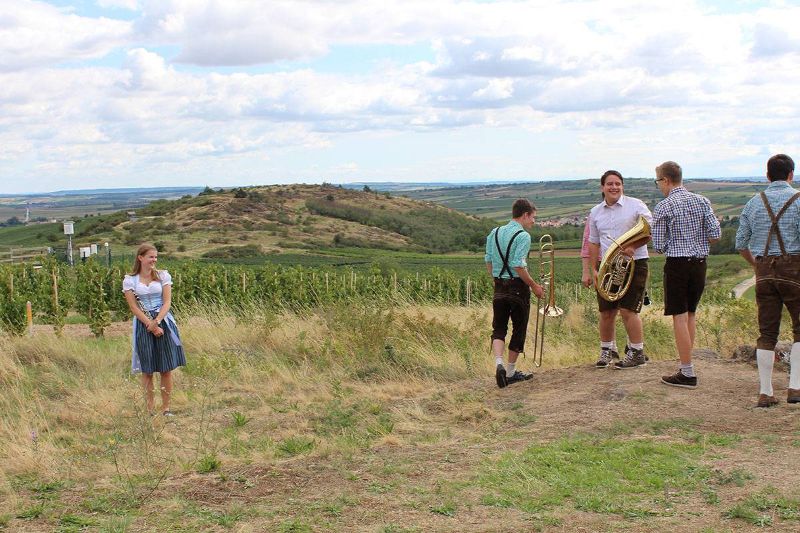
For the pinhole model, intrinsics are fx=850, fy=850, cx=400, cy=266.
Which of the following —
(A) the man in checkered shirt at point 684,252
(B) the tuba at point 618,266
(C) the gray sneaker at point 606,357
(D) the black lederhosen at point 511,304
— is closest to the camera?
(A) the man in checkered shirt at point 684,252

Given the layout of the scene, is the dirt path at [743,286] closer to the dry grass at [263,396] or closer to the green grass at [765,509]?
the dry grass at [263,396]

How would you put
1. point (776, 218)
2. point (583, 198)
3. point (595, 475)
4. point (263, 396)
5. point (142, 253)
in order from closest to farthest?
point (595, 475)
point (776, 218)
point (142, 253)
point (263, 396)
point (583, 198)

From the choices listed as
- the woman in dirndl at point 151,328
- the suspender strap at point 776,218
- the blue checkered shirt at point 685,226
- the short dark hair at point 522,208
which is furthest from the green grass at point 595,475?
the woman in dirndl at point 151,328

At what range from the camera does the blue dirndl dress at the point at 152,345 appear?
7730 millimetres

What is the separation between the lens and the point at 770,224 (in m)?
6.70

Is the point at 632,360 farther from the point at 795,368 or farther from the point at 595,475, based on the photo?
the point at 595,475

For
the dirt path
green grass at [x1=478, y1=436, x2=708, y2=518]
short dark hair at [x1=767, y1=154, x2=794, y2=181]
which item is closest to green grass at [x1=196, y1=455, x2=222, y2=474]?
green grass at [x1=478, y1=436, x2=708, y2=518]

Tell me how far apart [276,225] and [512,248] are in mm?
80918

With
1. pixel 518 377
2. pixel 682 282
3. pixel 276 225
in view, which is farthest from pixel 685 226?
pixel 276 225

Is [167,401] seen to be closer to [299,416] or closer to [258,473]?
[299,416]

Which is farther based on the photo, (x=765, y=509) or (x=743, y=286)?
(x=743, y=286)

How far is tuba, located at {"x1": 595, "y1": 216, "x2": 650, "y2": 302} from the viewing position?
762cm

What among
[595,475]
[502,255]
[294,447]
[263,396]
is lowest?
[263,396]

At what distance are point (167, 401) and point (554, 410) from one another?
350cm
